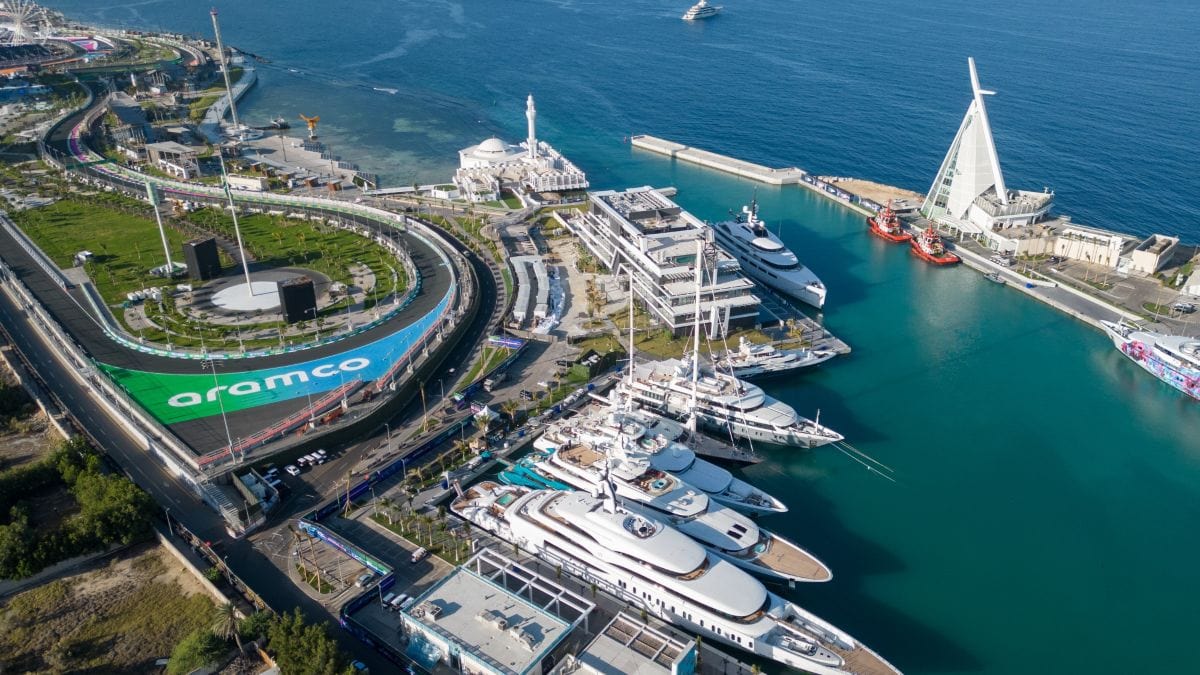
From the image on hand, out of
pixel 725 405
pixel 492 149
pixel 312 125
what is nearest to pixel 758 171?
pixel 492 149

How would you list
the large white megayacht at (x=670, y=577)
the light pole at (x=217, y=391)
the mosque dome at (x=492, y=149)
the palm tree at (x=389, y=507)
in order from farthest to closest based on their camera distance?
the mosque dome at (x=492, y=149)
the light pole at (x=217, y=391)
the palm tree at (x=389, y=507)
the large white megayacht at (x=670, y=577)

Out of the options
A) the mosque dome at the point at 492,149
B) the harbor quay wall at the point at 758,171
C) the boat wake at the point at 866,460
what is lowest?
the boat wake at the point at 866,460

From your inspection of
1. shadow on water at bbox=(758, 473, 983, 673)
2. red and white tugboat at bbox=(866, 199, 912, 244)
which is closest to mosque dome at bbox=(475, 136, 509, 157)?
red and white tugboat at bbox=(866, 199, 912, 244)

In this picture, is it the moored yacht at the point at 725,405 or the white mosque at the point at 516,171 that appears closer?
the moored yacht at the point at 725,405

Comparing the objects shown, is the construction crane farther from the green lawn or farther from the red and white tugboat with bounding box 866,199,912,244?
the red and white tugboat with bounding box 866,199,912,244

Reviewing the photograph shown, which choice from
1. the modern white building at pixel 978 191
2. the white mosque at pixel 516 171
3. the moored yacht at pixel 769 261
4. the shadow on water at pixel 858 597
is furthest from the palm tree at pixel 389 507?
the modern white building at pixel 978 191

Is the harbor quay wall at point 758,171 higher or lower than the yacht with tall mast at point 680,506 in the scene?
higher

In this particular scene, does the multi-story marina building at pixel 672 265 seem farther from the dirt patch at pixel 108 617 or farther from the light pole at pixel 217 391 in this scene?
the dirt patch at pixel 108 617

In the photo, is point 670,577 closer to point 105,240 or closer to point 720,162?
point 105,240

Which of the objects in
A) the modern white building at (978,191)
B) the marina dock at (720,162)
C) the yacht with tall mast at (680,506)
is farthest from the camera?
the marina dock at (720,162)
